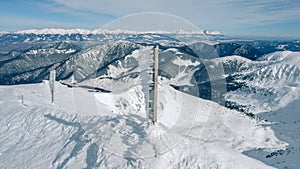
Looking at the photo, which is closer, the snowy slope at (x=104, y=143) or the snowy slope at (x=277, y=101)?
the snowy slope at (x=104, y=143)

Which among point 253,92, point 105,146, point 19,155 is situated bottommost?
point 253,92

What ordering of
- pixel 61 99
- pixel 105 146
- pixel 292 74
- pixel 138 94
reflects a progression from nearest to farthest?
pixel 105 146 → pixel 138 94 → pixel 61 99 → pixel 292 74

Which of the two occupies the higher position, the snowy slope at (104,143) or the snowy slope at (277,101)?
the snowy slope at (104,143)

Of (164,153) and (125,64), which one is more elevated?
(125,64)

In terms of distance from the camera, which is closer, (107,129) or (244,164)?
(244,164)

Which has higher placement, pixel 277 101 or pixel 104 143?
pixel 104 143

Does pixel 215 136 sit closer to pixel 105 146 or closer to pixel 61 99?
pixel 61 99

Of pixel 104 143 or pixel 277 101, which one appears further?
pixel 277 101

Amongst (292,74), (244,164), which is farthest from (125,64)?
(292,74)

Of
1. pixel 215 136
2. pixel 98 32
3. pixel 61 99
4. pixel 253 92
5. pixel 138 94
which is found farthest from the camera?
pixel 253 92

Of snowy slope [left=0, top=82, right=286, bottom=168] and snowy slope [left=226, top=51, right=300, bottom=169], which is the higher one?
snowy slope [left=0, top=82, right=286, bottom=168]

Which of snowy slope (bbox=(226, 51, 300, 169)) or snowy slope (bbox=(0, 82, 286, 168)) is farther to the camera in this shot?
snowy slope (bbox=(226, 51, 300, 169))
